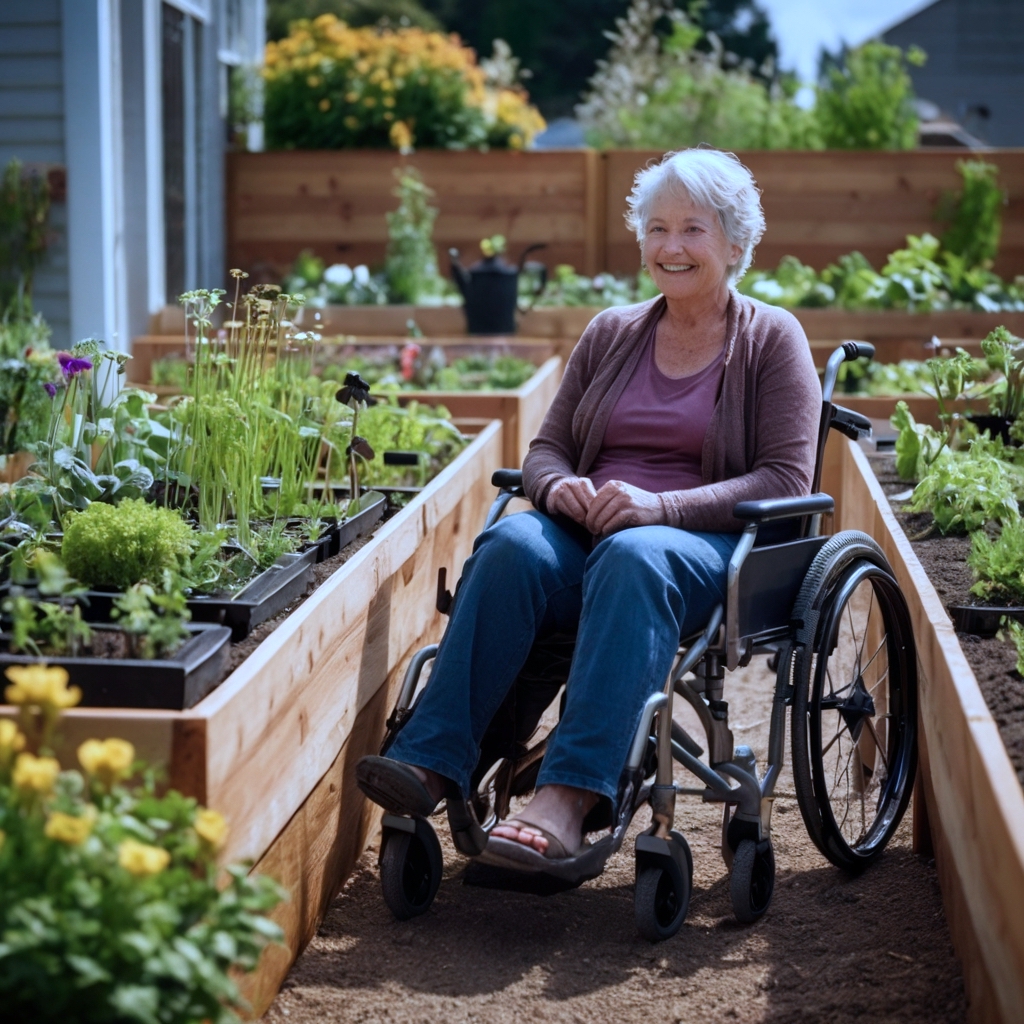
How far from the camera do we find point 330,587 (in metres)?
2.28

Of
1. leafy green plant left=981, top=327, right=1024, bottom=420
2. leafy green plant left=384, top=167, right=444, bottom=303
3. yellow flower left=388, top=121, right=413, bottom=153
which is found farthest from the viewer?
yellow flower left=388, top=121, right=413, bottom=153

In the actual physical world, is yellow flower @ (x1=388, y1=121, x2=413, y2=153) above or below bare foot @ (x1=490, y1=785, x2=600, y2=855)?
above

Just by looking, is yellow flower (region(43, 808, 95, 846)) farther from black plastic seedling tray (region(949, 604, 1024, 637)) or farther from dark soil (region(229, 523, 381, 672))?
black plastic seedling tray (region(949, 604, 1024, 637))

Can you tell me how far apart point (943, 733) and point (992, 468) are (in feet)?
3.68

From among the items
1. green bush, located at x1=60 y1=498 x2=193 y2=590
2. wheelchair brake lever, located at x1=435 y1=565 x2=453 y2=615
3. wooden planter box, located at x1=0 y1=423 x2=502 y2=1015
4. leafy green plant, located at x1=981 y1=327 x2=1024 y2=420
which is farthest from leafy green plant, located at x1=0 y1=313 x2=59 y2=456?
leafy green plant, located at x1=981 y1=327 x2=1024 y2=420

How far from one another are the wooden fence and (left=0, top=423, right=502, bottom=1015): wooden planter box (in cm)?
488

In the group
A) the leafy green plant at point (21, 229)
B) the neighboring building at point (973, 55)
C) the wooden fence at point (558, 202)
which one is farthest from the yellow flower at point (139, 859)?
the neighboring building at point (973, 55)

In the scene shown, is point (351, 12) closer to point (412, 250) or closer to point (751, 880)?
point (412, 250)

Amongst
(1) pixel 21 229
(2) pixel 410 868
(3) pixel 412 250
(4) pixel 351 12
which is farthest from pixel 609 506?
(4) pixel 351 12

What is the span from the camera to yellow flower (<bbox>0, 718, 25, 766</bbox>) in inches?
55.7

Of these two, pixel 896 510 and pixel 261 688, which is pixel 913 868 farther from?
pixel 261 688

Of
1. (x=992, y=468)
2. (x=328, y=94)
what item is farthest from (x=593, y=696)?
(x=328, y=94)

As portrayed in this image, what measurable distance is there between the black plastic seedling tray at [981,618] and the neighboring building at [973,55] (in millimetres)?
25166

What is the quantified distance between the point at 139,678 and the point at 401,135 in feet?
21.5
